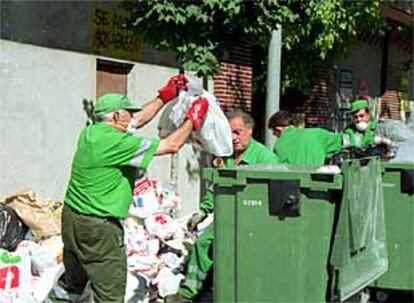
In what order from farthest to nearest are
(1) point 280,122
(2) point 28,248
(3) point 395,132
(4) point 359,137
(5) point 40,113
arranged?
(3) point 395,132 → (5) point 40,113 → (4) point 359,137 → (1) point 280,122 → (2) point 28,248

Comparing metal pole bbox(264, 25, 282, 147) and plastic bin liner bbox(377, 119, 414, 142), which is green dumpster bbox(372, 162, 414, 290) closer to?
plastic bin liner bbox(377, 119, 414, 142)

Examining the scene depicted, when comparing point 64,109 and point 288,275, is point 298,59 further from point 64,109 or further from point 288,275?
point 288,275

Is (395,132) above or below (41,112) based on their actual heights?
below

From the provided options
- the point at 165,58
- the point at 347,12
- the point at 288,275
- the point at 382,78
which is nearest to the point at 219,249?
the point at 288,275

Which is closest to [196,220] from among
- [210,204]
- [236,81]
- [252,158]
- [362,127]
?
[210,204]

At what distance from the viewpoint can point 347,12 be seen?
10906 millimetres

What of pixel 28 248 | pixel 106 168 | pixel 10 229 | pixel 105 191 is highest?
pixel 106 168

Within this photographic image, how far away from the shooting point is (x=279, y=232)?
16.3ft

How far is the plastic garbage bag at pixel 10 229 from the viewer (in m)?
6.48

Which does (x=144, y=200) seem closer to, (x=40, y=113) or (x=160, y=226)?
(x=160, y=226)

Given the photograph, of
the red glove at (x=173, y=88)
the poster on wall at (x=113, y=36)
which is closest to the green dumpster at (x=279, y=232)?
the red glove at (x=173, y=88)

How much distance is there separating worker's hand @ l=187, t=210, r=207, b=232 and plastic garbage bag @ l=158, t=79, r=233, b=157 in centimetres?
61

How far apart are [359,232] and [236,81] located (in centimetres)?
692

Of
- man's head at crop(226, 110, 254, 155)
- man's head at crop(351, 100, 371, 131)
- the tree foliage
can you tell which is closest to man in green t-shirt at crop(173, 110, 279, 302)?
man's head at crop(226, 110, 254, 155)
